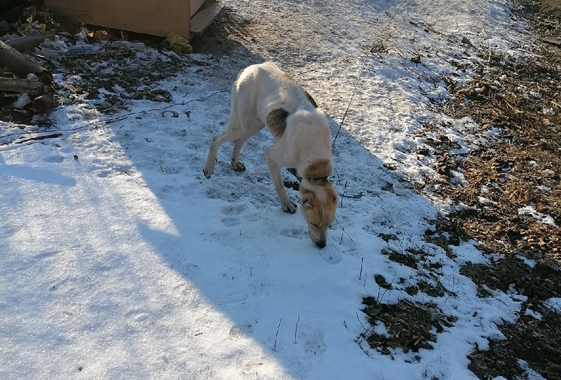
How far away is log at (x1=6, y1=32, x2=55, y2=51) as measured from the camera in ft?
23.8

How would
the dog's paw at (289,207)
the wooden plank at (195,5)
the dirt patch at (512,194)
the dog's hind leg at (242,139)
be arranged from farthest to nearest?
the wooden plank at (195,5) < the dog's hind leg at (242,139) < the dog's paw at (289,207) < the dirt patch at (512,194)

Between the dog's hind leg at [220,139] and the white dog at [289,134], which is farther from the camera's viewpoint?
the dog's hind leg at [220,139]

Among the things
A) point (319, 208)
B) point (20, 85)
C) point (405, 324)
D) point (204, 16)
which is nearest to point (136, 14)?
point (204, 16)

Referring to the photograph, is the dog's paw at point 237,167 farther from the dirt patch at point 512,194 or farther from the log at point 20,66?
the log at point 20,66

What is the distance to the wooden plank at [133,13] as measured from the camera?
8.34 m

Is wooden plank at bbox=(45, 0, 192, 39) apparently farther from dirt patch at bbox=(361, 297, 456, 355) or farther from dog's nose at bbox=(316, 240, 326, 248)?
dirt patch at bbox=(361, 297, 456, 355)

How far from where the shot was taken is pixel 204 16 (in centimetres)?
916

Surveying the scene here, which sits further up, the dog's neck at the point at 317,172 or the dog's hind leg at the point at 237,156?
the dog's neck at the point at 317,172

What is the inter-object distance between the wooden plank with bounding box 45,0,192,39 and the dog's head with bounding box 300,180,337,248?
4933 millimetres

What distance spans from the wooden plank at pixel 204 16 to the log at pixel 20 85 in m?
3.07

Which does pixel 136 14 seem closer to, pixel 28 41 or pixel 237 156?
pixel 28 41

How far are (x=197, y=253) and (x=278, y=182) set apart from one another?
4.12ft

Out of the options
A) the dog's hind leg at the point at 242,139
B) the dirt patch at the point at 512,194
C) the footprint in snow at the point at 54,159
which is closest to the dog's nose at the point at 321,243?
the dirt patch at the point at 512,194

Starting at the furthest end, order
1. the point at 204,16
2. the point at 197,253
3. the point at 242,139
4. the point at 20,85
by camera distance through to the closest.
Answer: the point at 204,16 → the point at 20,85 → the point at 242,139 → the point at 197,253
